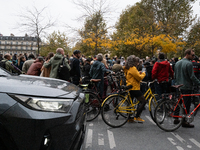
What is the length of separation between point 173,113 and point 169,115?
13cm

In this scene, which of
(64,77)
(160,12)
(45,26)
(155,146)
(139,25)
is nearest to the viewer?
(155,146)

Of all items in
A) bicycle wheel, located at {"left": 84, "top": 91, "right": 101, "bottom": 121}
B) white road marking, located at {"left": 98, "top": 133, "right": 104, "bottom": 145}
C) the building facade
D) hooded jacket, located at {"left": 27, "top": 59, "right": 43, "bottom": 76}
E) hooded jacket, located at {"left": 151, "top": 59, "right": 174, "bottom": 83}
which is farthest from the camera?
the building facade

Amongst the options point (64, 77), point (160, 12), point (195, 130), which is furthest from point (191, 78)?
point (160, 12)

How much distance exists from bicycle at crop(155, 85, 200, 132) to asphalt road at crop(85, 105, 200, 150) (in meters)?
0.18

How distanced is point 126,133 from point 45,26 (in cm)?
1580

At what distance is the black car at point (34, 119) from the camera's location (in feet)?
6.40

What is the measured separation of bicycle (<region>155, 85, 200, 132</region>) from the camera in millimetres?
4871

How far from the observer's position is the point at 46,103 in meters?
2.13

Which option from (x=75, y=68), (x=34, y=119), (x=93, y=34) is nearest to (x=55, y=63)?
(x=75, y=68)

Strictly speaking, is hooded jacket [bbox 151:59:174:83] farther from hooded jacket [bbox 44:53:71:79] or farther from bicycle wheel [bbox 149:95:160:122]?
hooded jacket [bbox 44:53:71:79]

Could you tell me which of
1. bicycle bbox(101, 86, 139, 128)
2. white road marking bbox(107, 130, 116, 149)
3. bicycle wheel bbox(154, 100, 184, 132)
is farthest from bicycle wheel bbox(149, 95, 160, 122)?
white road marking bbox(107, 130, 116, 149)

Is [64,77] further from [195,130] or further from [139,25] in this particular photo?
[139,25]

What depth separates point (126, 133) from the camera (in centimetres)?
464

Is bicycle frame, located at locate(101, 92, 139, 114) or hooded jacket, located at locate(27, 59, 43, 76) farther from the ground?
hooded jacket, located at locate(27, 59, 43, 76)
